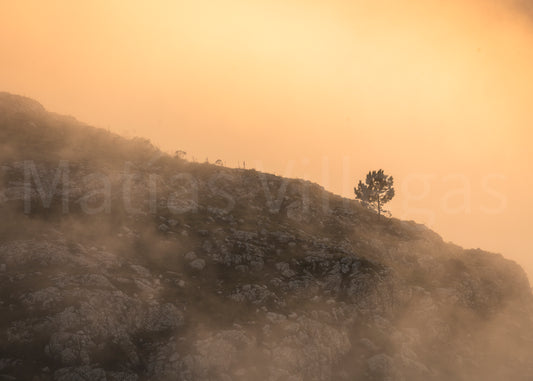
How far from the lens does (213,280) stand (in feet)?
155

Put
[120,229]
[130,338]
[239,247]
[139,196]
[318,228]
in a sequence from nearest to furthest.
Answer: [130,338] → [120,229] → [239,247] → [139,196] → [318,228]

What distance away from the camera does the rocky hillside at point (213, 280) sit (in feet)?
117

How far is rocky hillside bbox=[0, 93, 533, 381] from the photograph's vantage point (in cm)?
3581

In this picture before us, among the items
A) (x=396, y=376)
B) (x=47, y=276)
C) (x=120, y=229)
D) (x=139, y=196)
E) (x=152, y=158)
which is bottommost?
(x=396, y=376)

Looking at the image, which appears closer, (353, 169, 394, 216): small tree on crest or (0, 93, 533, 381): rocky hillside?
(0, 93, 533, 381): rocky hillside

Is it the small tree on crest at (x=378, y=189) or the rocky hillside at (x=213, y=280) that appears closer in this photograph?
the rocky hillside at (x=213, y=280)

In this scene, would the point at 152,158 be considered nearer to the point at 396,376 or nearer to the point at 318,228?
the point at 318,228

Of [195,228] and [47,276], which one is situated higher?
[195,228]

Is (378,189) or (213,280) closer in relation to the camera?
(213,280)

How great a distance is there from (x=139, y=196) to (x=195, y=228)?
8.94m

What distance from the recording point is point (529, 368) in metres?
50.5

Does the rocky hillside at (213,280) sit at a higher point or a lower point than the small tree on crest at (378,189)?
lower

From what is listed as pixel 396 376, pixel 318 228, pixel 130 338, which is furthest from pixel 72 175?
pixel 396 376

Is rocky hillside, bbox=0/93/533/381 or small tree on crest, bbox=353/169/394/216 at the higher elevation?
small tree on crest, bbox=353/169/394/216
